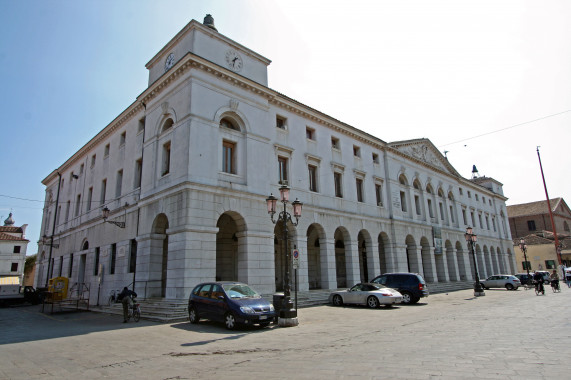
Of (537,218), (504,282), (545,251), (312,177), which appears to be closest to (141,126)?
(312,177)

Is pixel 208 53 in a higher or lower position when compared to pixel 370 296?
higher

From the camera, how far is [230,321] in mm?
12234

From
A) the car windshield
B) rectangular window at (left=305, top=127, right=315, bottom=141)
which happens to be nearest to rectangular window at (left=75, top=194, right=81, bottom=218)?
rectangular window at (left=305, top=127, right=315, bottom=141)

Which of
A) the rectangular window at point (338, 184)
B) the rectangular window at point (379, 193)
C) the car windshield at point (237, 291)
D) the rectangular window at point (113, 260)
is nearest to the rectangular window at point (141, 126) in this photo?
the rectangular window at point (113, 260)

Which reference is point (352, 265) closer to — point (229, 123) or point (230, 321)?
point (229, 123)

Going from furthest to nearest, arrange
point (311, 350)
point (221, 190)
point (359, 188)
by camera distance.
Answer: point (359, 188) < point (221, 190) < point (311, 350)

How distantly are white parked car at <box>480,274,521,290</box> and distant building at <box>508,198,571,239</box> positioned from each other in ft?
136

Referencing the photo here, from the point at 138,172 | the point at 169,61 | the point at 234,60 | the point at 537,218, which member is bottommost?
the point at 138,172

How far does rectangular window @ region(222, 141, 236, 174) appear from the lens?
768 inches

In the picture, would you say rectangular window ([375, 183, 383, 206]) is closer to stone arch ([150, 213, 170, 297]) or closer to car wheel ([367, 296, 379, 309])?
car wheel ([367, 296, 379, 309])

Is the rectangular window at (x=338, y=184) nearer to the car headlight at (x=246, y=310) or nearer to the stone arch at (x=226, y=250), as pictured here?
the stone arch at (x=226, y=250)

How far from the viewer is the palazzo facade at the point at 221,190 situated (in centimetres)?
1811

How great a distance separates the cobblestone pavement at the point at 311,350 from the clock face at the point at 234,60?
14.3m

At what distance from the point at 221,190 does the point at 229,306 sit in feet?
24.0
